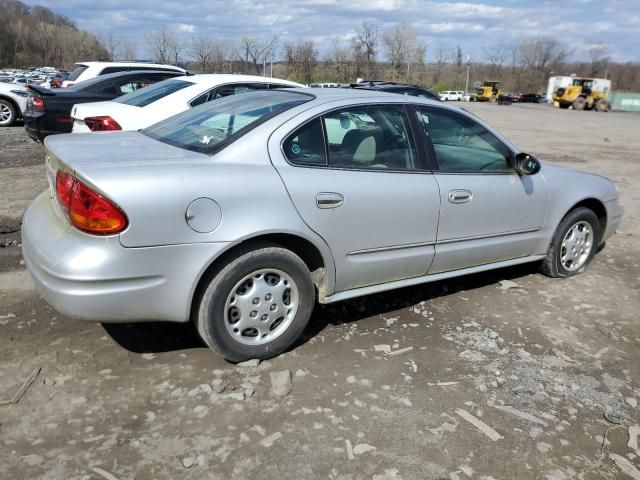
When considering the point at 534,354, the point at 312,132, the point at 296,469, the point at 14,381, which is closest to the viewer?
the point at 296,469

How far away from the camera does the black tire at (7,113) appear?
14.1 metres

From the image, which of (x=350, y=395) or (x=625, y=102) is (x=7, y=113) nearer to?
(x=350, y=395)

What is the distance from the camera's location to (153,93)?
7.40m

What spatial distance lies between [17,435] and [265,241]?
157cm

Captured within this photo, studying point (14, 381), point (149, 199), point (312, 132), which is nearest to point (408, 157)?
point (312, 132)

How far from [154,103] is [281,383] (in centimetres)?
490

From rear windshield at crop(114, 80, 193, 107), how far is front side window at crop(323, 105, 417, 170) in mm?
4132

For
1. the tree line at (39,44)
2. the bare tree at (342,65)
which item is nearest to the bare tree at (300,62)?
the bare tree at (342,65)

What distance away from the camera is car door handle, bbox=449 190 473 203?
3.95 metres

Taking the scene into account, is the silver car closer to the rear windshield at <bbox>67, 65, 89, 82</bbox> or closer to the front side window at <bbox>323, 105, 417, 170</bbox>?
the front side window at <bbox>323, 105, 417, 170</bbox>

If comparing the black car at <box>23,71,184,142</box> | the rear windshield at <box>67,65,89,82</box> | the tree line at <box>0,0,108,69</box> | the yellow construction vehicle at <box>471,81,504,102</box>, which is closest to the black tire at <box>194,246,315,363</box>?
the black car at <box>23,71,184,142</box>

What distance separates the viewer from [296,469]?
8.30 feet

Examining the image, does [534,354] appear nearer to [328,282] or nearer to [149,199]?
[328,282]

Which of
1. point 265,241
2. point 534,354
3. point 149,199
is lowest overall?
point 534,354
